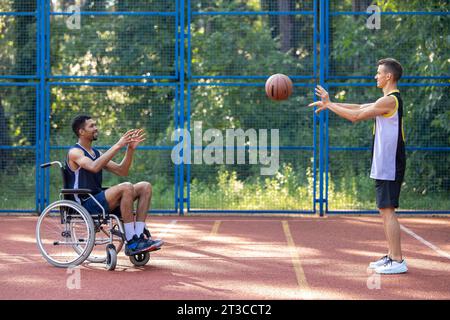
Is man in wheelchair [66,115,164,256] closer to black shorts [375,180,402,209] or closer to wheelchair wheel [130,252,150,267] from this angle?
wheelchair wheel [130,252,150,267]

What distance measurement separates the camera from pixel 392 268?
23.2 feet

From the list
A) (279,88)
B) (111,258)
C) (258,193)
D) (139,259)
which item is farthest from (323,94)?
(258,193)

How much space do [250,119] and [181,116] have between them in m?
1.75

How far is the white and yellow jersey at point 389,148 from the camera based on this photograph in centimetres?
714

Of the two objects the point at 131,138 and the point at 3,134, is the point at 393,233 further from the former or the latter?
the point at 3,134

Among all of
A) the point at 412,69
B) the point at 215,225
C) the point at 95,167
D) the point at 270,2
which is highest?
the point at 270,2

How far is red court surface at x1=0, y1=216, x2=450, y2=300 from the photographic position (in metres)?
6.23

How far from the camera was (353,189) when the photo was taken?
42.4 feet

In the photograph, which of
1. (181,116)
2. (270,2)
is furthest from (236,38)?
(270,2)

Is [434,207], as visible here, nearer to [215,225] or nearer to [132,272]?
[215,225]

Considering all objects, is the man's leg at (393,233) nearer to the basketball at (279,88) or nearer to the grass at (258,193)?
the basketball at (279,88)

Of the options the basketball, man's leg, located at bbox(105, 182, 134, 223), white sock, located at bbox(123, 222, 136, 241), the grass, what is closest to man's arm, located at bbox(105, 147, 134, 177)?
man's leg, located at bbox(105, 182, 134, 223)

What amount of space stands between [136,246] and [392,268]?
2186mm

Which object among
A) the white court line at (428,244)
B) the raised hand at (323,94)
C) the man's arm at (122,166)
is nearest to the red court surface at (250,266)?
the white court line at (428,244)
